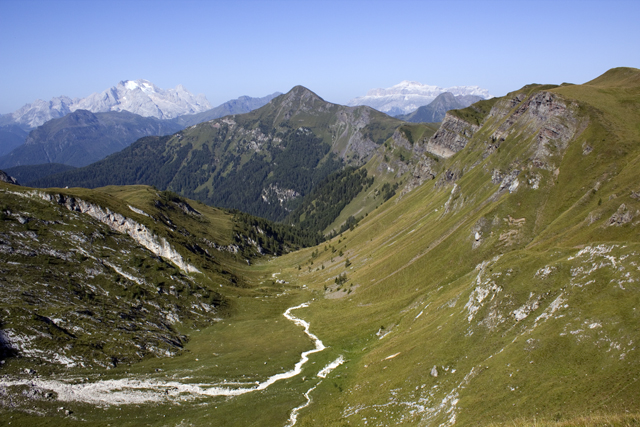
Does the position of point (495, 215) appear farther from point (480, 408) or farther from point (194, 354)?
point (194, 354)

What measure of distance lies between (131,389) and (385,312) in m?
70.6

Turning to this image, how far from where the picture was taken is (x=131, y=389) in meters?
72.5

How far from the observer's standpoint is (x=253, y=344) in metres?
108

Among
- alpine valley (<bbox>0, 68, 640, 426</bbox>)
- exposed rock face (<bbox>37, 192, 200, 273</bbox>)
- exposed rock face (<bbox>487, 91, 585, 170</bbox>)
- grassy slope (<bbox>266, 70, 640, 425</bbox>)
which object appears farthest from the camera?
exposed rock face (<bbox>37, 192, 200, 273</bbox>)

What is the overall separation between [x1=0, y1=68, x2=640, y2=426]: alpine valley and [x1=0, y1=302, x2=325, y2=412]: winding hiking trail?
39 centimetres

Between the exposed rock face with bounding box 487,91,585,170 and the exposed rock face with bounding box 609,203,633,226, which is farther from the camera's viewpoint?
the exposed rock face with bounding box 487,91,585,170

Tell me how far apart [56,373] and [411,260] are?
367 ft

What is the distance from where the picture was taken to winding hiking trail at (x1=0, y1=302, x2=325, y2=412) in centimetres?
6719

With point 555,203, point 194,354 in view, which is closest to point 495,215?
point 555,203

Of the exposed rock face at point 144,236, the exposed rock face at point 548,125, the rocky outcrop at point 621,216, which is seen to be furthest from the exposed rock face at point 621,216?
the exposed rock face at point 144,236

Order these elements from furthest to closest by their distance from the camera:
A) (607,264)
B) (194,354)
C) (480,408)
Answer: (194,354) < (607,264) < (480,408)

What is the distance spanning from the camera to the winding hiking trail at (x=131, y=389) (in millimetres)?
67188

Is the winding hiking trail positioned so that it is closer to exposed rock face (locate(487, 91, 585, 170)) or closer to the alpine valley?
the alpine valley

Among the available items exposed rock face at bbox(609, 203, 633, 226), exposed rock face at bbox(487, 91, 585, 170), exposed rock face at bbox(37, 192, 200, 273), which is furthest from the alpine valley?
exposed rock face at bbox(487, 91, 585, 170)
